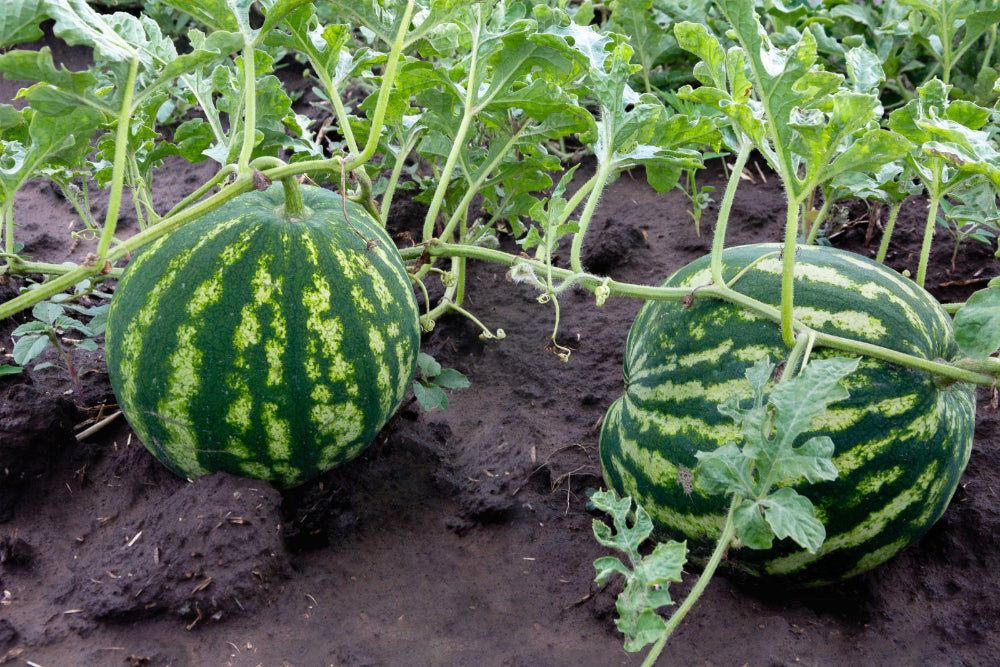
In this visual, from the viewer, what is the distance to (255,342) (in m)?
1.85

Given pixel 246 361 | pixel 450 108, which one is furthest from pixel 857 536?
pixel 450 108

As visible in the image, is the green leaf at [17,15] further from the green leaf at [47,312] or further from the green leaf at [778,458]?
the green leaf at [778,458]

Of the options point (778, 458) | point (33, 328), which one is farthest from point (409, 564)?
point (33, 328)

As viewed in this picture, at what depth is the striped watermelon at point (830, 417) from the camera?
1.77 meters

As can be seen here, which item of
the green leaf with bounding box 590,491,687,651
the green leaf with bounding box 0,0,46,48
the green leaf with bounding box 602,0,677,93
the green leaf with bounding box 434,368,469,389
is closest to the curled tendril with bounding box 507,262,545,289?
the green leaf with bounding box 434,368,469,389

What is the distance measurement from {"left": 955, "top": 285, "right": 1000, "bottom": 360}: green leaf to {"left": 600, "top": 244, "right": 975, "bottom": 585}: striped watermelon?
6.3 inches

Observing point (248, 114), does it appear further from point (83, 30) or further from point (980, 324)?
point (980, 324)

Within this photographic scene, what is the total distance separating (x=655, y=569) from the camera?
1.47 m

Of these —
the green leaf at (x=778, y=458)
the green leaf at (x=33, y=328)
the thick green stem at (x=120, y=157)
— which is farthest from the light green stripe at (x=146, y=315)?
the green leaf at (x=778, y=458)

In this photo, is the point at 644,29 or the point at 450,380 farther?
the point at 644,29

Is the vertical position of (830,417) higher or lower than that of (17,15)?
lower

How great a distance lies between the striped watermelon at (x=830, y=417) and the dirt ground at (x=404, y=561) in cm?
20

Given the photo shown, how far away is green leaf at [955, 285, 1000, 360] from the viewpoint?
163 cm

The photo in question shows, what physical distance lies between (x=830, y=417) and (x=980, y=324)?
34cm
